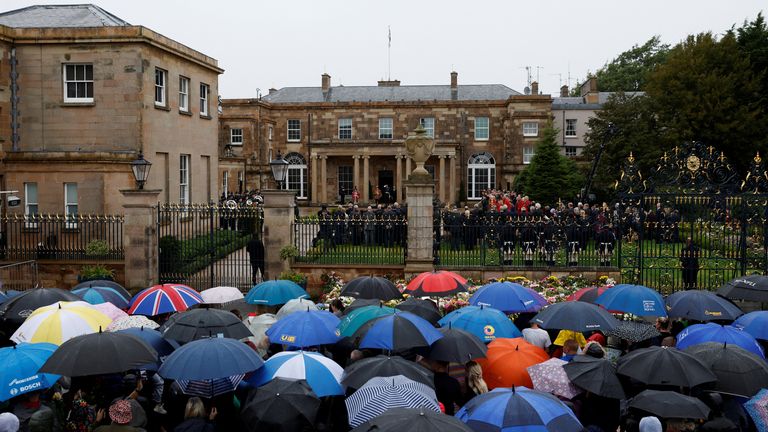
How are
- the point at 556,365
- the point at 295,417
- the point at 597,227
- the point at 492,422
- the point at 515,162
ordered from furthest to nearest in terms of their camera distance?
the point at 515,162 → the point at 597,227 → the point at 556,365 → the point at 295,417 → the point at 492,422

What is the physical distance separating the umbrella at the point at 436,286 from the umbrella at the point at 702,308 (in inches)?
149

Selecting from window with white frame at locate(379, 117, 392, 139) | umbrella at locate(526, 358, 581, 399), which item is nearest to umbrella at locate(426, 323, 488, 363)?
umbrella at locate(526, 358, 581, 399)

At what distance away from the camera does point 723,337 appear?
34.1ft

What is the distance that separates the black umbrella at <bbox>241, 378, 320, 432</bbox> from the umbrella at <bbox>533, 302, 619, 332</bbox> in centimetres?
424

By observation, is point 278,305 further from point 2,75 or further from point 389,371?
point 2,75

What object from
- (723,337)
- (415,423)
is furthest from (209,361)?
(723,337)

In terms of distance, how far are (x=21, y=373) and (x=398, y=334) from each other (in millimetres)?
4352

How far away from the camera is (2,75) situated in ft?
86.3

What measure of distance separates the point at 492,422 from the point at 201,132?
87.2ft

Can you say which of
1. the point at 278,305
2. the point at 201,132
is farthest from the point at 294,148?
the point at 278,305

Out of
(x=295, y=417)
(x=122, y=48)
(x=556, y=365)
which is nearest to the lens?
(x=295, y=417)

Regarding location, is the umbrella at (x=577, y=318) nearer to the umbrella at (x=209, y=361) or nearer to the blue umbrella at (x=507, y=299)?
the blue umbrella at (x=507, y=299)

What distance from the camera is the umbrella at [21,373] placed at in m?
8.15

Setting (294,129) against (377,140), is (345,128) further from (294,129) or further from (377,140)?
(377,140)
